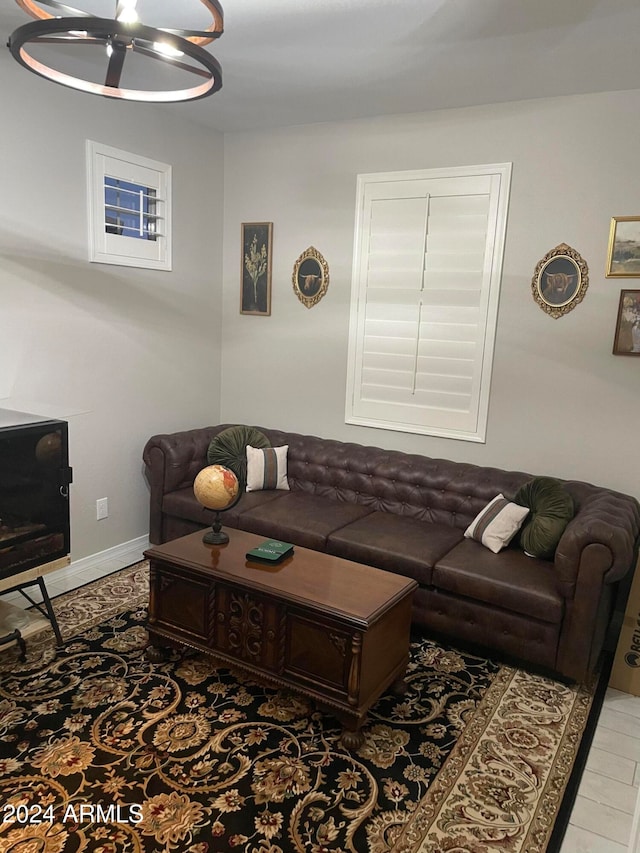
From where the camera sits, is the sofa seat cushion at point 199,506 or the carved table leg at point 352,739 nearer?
the carved table leg at point 352,739

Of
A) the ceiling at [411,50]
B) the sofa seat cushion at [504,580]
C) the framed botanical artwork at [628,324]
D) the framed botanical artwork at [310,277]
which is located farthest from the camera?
the framed botanical artwork at [310,277]

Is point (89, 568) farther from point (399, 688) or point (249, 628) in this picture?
point (399, 688)

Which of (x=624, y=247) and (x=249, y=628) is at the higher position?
(x=624, y=247)

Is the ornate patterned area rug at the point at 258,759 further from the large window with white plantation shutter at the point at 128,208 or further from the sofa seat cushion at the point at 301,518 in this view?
the large window with white plantation shutter at the point at 128,208

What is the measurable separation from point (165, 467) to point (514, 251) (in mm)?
2591

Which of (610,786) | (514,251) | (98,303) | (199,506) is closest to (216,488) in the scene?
(199,506)

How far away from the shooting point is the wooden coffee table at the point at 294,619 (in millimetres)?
2357

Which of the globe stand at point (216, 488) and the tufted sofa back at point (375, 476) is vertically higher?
the globe stand at point (216, 488)

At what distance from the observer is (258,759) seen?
2.25 metres

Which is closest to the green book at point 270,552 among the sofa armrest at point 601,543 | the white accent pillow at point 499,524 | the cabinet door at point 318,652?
the cabinet door at point 318,652

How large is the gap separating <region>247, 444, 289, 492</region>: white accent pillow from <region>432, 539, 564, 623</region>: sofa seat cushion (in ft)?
4.55

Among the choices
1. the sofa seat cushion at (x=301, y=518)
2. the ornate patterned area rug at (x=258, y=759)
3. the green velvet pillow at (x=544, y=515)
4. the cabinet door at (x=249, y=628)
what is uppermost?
the green velvet pillow at (x=544, y=515)

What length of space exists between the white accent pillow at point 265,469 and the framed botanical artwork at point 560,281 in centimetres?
195

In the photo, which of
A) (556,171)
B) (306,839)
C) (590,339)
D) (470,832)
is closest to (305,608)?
(306,839)
